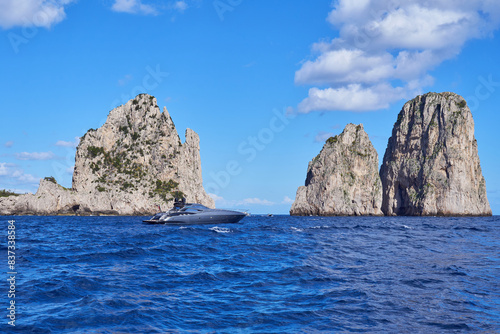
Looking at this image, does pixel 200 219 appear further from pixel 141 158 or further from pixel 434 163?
pixel 434 163

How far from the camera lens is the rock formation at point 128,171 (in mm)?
143875

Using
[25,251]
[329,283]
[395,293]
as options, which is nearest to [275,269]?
[329,283]

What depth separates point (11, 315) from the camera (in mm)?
10172

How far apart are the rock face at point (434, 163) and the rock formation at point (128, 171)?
8856 centimetres

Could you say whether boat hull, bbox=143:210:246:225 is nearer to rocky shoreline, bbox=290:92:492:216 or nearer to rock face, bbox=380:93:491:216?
rocky shoreline, bbox=290:92:492:216

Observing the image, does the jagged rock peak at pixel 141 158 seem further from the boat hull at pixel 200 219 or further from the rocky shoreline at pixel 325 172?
the boat hull at pixel 200 219

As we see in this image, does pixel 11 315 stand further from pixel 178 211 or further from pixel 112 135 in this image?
pixel 112 135

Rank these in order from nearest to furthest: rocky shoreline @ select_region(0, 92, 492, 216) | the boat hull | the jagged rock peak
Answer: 1. the boat hull
2. rocky shoreline @ select_region(0, 92, 492, 216)
3. the jagged rock peak

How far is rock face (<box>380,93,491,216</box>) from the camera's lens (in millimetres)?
161250

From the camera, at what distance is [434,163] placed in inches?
6614

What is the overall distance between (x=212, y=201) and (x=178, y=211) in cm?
10863

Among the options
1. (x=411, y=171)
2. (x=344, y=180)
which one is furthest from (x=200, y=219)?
(x=411, y=171)

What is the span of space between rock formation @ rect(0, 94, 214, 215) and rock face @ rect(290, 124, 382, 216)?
4759 centimetres

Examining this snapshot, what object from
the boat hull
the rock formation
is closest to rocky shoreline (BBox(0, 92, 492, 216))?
the rock formation
